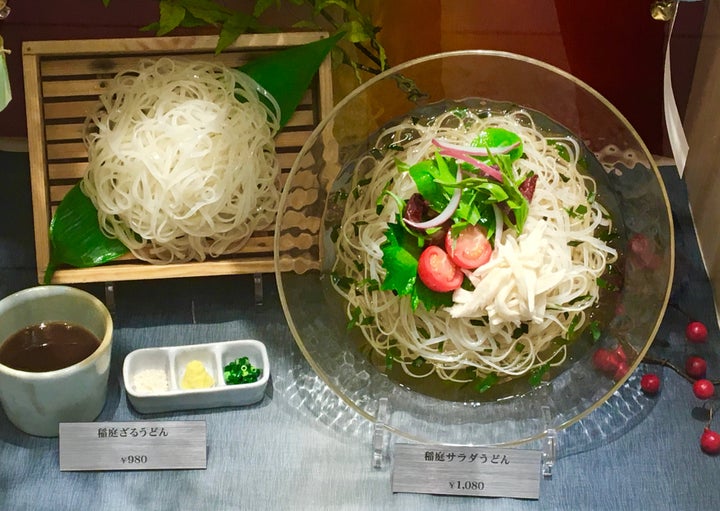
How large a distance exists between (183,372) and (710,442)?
2.25ft

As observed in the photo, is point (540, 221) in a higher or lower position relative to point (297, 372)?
higher

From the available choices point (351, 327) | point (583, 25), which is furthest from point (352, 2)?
point (351, 327)

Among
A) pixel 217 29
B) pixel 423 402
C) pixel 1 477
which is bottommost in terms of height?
pixel 1 477

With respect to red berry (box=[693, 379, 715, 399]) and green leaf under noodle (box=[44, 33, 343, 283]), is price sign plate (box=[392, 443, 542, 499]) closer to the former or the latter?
red berry (box=[693, 379, 715, 399])

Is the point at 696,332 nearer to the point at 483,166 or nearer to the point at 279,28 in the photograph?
the point at 483,166

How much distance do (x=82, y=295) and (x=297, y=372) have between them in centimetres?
Result: 30

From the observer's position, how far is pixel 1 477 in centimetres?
110

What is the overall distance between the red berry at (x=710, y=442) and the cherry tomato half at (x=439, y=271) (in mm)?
400

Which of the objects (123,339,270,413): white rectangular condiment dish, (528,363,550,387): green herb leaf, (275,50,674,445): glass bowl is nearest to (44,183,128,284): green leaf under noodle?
(123,339,270,413): white rectangular condiment dish

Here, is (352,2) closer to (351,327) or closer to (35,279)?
(351,327)

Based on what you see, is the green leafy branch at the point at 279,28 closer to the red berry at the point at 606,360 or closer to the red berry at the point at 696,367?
the red berry at the point at 606,360

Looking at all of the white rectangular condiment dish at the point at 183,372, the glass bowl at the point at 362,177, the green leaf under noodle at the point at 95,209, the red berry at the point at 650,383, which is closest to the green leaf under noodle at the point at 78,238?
the green leaf under noodle at the point at 95,209

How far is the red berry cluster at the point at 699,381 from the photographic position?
→ 1.13 m

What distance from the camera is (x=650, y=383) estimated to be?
118 cm
